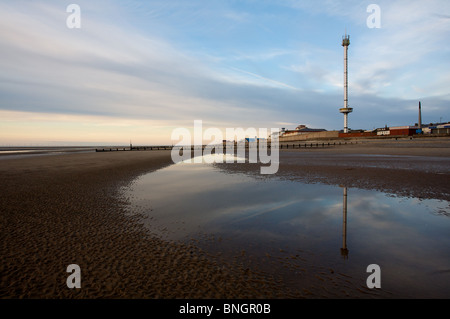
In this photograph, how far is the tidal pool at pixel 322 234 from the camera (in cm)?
371

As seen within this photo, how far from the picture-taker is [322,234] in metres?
5.60

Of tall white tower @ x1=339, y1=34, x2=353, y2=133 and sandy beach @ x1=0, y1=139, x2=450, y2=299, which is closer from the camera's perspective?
sandy beach @ x1=0, y1=139, x2=450, y2=299

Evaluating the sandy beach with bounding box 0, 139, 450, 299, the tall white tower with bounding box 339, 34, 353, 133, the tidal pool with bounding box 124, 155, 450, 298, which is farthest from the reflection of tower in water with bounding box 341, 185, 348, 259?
the tall white tower with bounding box 339, 34, 353, 133

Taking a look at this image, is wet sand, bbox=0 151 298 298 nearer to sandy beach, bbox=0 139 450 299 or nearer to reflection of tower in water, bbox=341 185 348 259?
sandy beach, bbox=0 139 450 299

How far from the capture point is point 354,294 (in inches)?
133

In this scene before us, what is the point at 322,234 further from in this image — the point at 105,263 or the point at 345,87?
the point at 345,87

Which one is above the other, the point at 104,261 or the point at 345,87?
the point at 345,87

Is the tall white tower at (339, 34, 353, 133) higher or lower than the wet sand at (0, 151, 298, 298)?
higher

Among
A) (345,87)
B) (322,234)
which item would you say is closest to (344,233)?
(322,234)

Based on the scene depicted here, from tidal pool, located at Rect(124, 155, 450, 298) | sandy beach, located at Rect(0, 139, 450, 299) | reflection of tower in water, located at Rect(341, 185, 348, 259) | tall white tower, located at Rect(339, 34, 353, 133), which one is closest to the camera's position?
sandy beach, located at Rect(0, 139, 450, 299)

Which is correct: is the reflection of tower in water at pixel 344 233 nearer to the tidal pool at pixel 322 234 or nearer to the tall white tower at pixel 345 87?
the tidal pool at pixel 322 234

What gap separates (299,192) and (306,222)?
4.05 metres

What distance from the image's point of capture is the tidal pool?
3707mm
